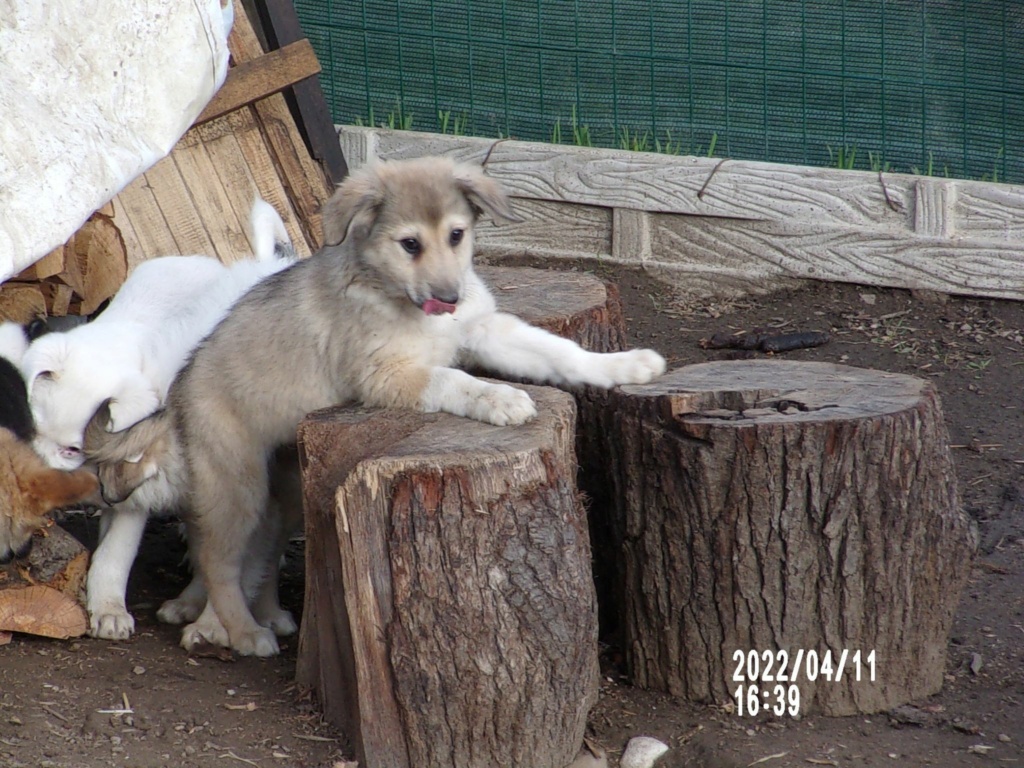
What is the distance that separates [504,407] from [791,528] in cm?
87

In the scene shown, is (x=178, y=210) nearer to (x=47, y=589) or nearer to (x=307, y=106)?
(x=307, y=106)

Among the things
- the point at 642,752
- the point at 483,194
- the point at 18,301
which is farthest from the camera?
the point at 18,301

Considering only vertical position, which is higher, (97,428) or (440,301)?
(440,301)

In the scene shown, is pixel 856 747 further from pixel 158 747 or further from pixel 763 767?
pixel 158 747

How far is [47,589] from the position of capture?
13.1 ft

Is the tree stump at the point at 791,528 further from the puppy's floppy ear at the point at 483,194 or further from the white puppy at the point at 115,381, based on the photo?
the white puppy at the point at 115,381

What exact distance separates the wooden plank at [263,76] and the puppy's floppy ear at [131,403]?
2.07 meters

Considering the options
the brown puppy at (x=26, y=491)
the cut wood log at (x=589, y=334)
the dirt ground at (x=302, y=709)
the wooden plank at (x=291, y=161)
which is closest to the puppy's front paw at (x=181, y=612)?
the dirt ground at (x=302, y=709)

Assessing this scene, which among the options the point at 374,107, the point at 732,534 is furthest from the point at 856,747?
the point at 374,107

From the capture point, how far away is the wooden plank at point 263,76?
6.04 meters

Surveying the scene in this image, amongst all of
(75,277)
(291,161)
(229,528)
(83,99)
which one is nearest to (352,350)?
(229,528)

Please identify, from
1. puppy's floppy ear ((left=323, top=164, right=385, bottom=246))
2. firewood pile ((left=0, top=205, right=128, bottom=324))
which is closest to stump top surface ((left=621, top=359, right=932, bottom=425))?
puppy's floppy ear ((left=323, top=164, right=385, bottom=246))

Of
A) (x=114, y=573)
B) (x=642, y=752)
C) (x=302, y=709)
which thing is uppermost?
(x=114, y=573)

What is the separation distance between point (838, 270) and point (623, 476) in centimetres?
335
